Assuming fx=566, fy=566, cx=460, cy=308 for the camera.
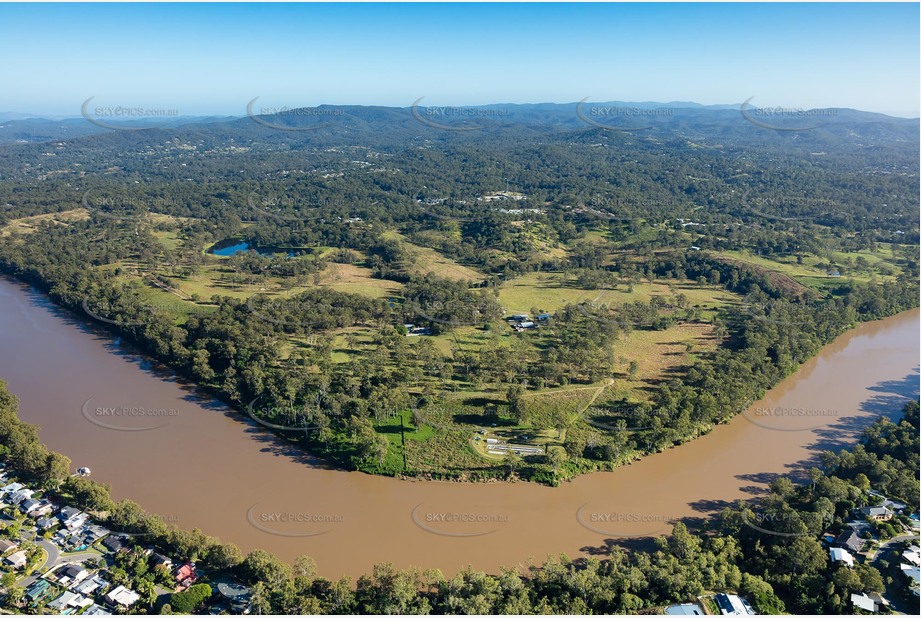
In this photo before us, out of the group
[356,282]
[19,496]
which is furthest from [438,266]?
[19,496]

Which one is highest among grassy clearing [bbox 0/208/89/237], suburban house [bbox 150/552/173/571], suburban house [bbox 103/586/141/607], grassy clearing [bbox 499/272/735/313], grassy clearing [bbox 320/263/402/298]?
grassy clearing [bbox 0/208/89/237]

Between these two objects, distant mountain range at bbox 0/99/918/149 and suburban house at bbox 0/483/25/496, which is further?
distant mountain range at bbox 0/99/918/149

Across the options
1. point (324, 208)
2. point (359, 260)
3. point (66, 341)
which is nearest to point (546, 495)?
point (66, 341)

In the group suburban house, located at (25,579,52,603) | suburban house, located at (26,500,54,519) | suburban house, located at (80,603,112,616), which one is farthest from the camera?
suburban house, located at (26,500,54,519)

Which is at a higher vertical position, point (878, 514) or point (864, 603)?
point (878, 514)

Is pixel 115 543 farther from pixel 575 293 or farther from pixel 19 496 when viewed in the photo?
pixel 575 293

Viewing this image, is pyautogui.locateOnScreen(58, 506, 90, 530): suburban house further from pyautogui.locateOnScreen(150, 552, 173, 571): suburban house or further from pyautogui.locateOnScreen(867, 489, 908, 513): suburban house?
pyautogui.locateOnScreen(867, 489, 908, 513): suburban house

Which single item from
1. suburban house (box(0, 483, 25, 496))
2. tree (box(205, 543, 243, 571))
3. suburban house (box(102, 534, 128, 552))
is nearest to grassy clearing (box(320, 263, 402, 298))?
suburban house (box(0, 483, 25, 496))
